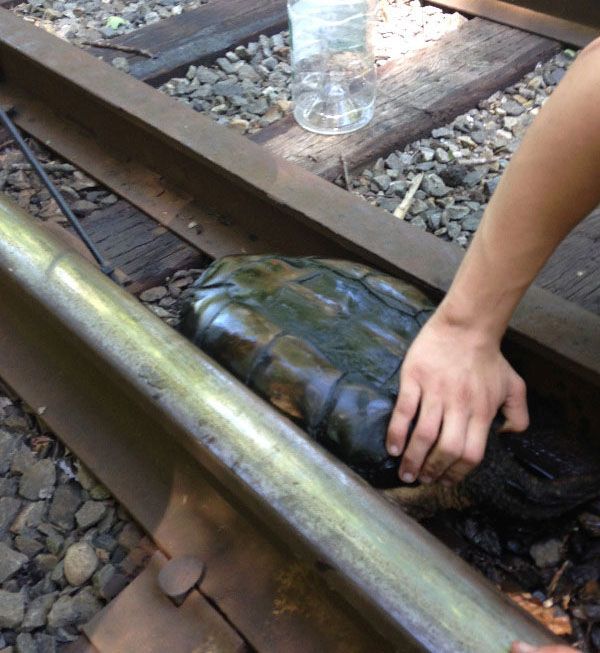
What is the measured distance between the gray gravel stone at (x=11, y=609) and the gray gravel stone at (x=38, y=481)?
10.4 inches

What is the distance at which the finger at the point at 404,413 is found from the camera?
1.52 meters

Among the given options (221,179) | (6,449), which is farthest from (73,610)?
(221,179)

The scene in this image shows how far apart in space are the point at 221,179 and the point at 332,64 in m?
1.14

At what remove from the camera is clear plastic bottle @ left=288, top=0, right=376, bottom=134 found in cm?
294

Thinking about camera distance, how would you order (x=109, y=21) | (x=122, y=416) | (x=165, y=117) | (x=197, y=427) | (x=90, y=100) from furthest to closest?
1. (x=109, y=21)
2. (x=90, y=100)
3. (x=165, y=117)
4. (x=122, y=416)
5. (x=197, y=427)

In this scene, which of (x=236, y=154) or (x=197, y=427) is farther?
(x=236, y=154)

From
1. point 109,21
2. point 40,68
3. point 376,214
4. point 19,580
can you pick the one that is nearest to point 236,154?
point 376,214

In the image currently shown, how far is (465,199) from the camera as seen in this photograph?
2.52 meters

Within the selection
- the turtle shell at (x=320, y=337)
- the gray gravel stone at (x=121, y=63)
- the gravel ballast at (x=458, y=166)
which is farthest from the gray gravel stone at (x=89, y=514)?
the gray gravel stone at (x=121, y=63)

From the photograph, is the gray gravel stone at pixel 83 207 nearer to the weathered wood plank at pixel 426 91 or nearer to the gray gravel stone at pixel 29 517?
the weathered wood plank at pixel 426 91

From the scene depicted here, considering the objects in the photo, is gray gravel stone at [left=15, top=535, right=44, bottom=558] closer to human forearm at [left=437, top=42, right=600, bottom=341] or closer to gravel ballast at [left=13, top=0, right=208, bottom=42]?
human forearm at [left=437, top=42, right=600, bottom=341]

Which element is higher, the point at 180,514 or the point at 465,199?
the point at 465,199

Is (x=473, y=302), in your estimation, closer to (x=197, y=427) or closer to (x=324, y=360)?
(x=324, y=360)

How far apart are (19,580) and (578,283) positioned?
157cm
